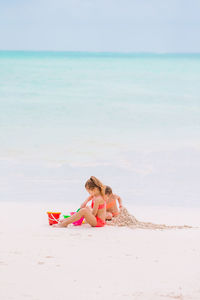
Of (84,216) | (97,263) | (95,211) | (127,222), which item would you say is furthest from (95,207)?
(97,263)

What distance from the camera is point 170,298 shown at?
3.69 m

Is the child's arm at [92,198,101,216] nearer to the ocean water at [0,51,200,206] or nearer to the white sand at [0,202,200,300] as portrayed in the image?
the white sand at [0,202,200,300]

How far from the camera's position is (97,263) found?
14.7 feet

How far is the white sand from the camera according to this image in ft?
12.5

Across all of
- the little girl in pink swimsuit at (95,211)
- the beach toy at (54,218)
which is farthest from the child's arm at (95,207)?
the beach toy at (54,218)

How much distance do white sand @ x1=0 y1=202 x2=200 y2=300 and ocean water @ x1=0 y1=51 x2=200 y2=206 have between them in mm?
3329

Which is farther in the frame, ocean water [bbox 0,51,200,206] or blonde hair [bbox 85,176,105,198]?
ocean water [bbox 0,51,200,206]

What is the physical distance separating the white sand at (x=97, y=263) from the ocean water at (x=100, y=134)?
333 centimetres

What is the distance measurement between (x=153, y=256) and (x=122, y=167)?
710 cm

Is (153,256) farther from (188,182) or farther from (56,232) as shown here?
(188,182)

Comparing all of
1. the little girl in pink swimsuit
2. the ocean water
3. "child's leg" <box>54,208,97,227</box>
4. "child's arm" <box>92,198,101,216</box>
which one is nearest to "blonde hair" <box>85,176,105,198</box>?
the little girl in pink swimsuit

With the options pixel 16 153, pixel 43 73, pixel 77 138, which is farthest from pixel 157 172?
pixel 43 73

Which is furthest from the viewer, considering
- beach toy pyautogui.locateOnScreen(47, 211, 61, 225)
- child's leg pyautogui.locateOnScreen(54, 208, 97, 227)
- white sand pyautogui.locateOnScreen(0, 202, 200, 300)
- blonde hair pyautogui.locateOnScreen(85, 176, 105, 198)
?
beach toy pyautogui.locateOnScreen(47, 211, 61, 225)

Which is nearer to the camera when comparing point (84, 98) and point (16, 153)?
point (16, 153)
